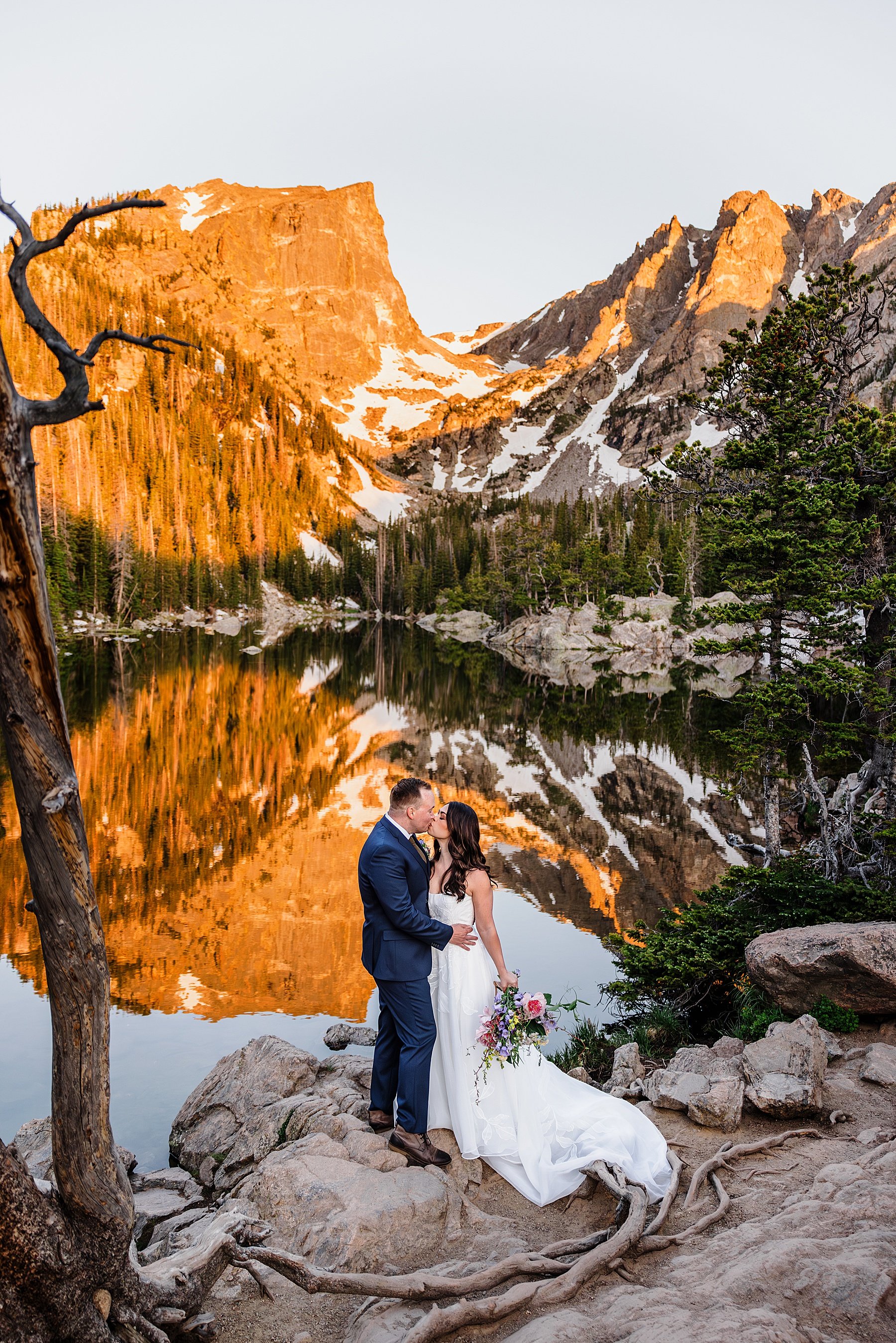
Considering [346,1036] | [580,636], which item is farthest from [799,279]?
[346,1036]

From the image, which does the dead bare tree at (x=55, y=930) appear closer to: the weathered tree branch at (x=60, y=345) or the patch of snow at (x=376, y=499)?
the weathered tree branch at (x=60, y=345)

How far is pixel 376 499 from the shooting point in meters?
→ 159

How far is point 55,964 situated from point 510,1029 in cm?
286

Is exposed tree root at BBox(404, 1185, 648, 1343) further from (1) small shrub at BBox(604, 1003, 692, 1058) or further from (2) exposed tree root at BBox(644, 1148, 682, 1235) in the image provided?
(1) small shrub at BBox(604, 1003, 692, 1058)

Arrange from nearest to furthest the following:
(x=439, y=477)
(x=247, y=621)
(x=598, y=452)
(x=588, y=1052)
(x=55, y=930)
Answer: (x=55, y=930)
(x=588, y=1052)
(x=247, y=621)
(x=598, y=452)
(x=439, y=477)

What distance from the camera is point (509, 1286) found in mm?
3709

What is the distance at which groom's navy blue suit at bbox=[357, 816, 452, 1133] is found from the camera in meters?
4.76

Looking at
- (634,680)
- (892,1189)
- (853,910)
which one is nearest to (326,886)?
(853,910)

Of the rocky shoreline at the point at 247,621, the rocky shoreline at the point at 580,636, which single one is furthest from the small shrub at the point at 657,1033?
the rocky shoreline at the point at 247,621

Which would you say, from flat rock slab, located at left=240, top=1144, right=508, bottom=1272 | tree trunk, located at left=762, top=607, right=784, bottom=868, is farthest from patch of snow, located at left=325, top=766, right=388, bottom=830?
flat rock slab, located at left=240, top=1144, right=508, bottom=1272

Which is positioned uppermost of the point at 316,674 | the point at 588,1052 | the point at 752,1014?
the point at 316,674

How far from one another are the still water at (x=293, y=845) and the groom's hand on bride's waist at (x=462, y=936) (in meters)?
3.49

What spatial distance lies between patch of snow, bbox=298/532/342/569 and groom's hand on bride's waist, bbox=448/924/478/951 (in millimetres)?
114324

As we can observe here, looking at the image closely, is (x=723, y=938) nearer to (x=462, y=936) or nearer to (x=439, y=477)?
(x=462, y=936)
